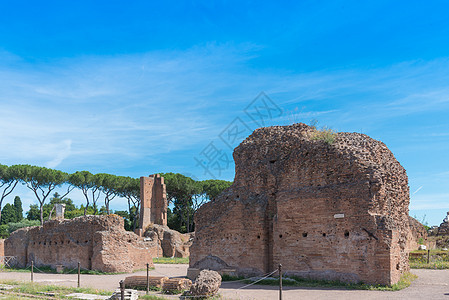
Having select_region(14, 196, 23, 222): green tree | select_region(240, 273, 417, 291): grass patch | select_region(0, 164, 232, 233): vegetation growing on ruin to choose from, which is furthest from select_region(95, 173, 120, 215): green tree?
select_region(240, 273, 417, 291): grass patch

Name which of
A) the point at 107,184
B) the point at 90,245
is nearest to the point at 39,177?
the point at 107,184

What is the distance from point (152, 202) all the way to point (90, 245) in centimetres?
3018

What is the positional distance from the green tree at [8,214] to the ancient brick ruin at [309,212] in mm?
58562

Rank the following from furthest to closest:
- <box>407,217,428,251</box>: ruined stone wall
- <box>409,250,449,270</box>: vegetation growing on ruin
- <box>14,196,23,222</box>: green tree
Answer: <box>14,196,23,222</box>: green tree < <box>407,217,428,251</box>: ruined stone wall < <box>409,250,449,270</box>: vegetation growing on ruin

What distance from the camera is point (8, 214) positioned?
66812mm

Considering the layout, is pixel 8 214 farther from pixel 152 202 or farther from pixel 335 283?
pixel 335 283

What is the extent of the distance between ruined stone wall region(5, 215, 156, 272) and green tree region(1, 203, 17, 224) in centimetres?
4562

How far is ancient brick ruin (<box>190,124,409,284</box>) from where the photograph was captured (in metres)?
13.3

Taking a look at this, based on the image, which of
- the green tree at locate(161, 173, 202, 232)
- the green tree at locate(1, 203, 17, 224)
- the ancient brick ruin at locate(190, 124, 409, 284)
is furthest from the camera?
the green tree at locate(1, 203, 17, 224)

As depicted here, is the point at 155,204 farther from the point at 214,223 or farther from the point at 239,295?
the point at 239,295

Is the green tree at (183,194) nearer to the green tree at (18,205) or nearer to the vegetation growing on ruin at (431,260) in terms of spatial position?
the green tree at (18,205)

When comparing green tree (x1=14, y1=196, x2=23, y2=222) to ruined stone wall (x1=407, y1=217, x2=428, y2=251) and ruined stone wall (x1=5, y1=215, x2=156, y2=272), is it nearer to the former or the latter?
ruined stone wall (x1=5, y1=215, x2=156, y2=272)

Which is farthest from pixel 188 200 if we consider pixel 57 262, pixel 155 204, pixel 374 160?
pixel 374 160

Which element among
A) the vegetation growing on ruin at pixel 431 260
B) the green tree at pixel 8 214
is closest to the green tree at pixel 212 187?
the green tree at pixel 8 214
